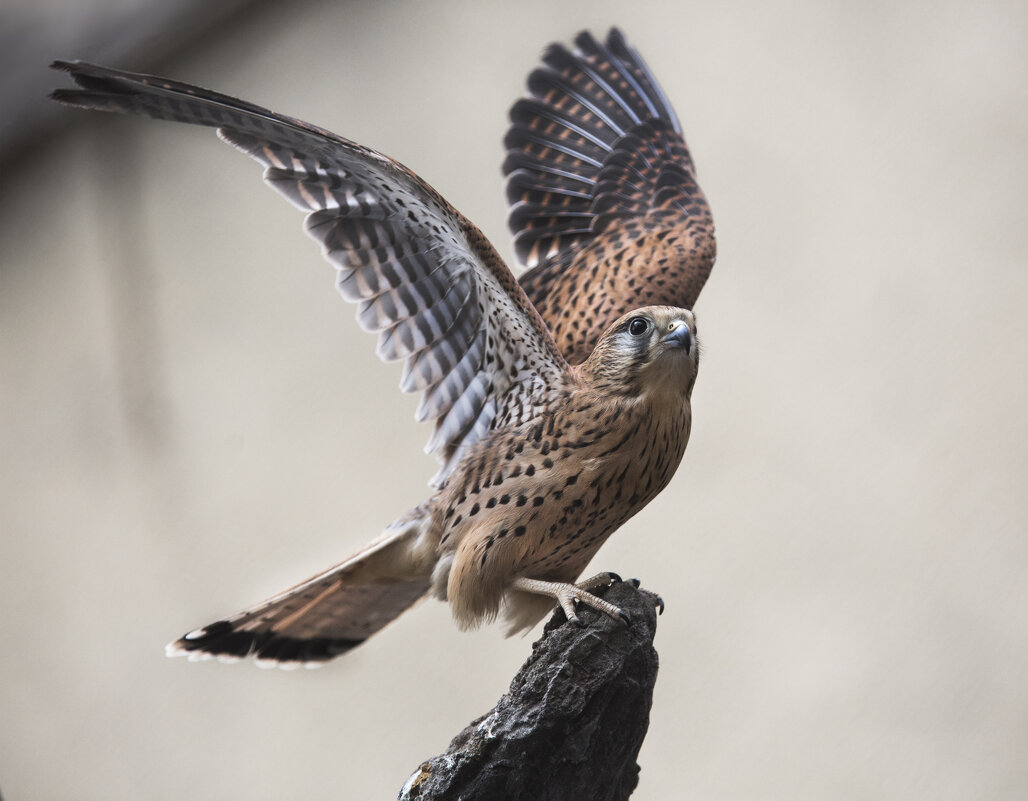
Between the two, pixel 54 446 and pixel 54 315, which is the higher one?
pixel 54 315

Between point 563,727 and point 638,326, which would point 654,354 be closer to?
point 638,326

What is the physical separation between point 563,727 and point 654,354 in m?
0.60

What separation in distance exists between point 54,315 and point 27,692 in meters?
1.68

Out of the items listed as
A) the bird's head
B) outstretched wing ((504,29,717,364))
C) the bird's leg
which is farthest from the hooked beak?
outstretched wing ((504,29,717,364))

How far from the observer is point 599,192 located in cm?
255

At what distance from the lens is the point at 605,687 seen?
5.00 feet

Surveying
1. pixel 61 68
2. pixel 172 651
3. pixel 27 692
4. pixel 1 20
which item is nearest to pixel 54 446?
pixel 27 692

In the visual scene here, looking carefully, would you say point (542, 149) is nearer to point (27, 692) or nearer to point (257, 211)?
point (257, 211)

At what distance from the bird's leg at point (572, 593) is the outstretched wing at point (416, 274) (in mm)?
294

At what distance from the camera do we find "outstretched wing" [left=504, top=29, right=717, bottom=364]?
2.31m

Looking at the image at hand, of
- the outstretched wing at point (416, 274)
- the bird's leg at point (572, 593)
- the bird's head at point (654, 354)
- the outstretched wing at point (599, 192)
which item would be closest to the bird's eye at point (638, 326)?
the bird's head at point (654, 354)

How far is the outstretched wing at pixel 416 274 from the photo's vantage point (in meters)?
1.64

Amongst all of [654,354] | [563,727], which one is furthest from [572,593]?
[654,354]

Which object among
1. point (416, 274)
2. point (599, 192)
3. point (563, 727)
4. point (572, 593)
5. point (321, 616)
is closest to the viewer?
point (563, 727)
